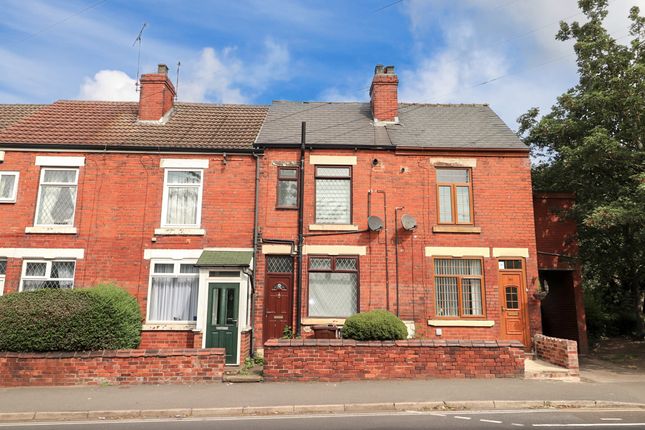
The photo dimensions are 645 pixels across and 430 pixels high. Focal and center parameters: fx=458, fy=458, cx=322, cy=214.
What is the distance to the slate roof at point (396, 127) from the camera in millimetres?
14562

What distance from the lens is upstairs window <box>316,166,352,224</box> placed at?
1402 centimetres

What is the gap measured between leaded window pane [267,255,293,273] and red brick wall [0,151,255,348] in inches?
31.3

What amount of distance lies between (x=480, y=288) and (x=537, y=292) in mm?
1589

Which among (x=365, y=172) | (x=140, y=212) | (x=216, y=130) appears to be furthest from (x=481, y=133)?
(x=140, y=212)

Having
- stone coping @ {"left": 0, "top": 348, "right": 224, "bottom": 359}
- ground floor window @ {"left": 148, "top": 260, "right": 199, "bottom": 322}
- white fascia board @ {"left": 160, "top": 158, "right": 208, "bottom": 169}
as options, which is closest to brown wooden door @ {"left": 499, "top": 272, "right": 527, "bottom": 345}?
stone coping @ {"left": 0, "top": 348, "right": 224, "bottom": 359}

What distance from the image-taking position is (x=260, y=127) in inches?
611

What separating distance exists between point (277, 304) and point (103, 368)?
16.0ft

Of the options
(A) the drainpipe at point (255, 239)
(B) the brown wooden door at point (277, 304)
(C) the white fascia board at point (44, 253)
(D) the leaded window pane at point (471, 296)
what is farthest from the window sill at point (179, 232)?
(D) the leaded window pane at point (471, 296)

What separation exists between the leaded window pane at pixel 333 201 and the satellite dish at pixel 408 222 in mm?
1648

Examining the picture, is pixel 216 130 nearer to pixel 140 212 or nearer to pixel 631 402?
pixel 140 212

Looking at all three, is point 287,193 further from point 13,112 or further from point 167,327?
point 13,112

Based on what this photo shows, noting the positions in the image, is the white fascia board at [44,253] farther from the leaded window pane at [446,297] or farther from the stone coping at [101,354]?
the leaded window pane at [446,297]

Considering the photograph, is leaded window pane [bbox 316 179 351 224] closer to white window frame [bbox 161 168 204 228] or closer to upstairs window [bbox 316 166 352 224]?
upstairs window [bbox 316 166 352 224]

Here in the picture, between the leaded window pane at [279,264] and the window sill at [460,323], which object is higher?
the leaded window pane at [279,264]
